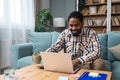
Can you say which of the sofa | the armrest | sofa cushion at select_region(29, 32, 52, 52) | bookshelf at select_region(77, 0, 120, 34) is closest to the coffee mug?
the sofa

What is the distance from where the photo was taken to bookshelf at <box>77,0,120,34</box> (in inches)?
165

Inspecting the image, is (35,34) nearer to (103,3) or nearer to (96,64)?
(96,64)

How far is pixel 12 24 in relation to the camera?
3443 mm

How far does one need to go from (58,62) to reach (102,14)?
10.2 ft

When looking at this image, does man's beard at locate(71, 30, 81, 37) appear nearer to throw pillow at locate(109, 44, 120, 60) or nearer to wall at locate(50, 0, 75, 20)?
throw pillow at locate(109, 44, 120, 60)

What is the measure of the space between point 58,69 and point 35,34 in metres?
1.65

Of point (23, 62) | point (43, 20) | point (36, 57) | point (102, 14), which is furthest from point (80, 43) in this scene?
point (102, 14)

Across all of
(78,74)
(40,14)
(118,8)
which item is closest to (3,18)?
(40,14)

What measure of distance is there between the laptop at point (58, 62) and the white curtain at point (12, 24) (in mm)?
1899

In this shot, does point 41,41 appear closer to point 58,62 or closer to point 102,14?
point 58,62

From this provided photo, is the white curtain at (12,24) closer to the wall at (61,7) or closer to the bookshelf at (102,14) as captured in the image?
the wall at (61,7)

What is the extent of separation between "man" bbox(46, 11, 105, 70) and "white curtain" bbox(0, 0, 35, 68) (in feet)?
4.97

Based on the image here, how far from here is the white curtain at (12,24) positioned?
322cm

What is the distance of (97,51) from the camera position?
1.88m
